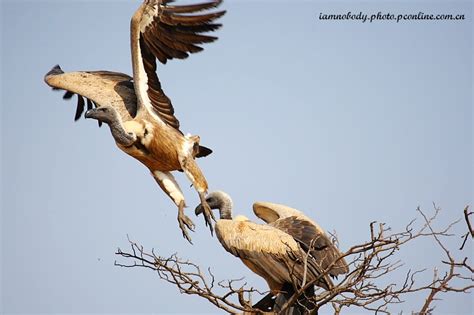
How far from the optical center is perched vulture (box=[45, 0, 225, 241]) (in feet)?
26.6

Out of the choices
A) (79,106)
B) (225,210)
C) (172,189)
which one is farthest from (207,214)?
(79,106)

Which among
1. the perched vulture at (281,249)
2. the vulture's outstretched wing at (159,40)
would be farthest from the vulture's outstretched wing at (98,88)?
the perched vulture at (281,249)

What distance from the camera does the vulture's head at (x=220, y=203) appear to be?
7.68 meters

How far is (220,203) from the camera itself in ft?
25.4

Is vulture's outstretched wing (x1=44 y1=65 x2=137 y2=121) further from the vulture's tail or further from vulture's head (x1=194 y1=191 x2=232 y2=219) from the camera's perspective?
the vulture's tail

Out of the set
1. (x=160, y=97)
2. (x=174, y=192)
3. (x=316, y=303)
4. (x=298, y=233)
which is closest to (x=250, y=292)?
(x=316, y=303)

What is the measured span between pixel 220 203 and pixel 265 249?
0.84m

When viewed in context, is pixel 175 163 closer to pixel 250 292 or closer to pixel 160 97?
pixel 160 97

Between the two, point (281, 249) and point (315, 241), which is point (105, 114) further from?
point (315, 241)

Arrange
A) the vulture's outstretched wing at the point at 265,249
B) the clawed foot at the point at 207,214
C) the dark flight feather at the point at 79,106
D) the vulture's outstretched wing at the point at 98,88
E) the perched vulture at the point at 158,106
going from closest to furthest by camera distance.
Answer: the vulture's outstretched wing at the point at 265,249 → the clawed foot at the point at 207,214 → the perched vulture at the point at 158,106 → the vulture's outstretched wing at the point at 98,88 → the dark flight feather at the point at 79,106

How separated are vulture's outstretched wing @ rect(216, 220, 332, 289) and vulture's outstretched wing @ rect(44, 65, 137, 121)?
1.99 m

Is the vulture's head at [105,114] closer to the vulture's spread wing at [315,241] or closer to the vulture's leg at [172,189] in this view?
the vulture's leg at [172,189]

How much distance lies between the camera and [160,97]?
28.3ft

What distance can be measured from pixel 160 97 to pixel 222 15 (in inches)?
41.8
